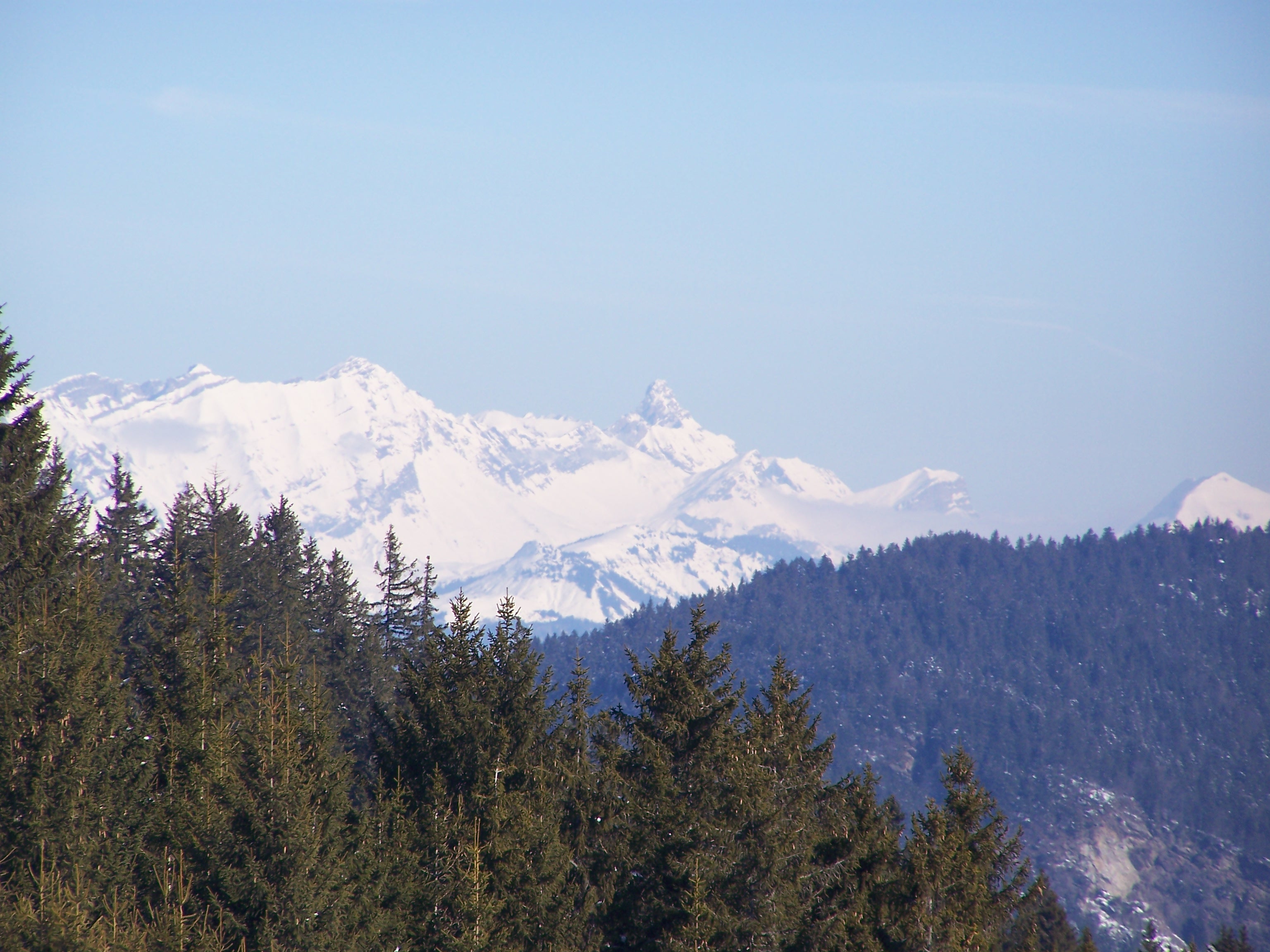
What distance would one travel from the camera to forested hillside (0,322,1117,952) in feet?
87.8

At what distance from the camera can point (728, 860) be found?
2950 centimetres

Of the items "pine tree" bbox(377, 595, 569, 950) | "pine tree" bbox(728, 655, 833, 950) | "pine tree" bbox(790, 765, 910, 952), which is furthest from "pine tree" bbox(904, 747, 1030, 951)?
"pine tree" bbox(377, 595, 569, 950)

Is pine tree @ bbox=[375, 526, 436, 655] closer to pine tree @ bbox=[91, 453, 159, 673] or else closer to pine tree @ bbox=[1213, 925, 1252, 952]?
pine tree @ bbox=[91, 453, 159, 673]

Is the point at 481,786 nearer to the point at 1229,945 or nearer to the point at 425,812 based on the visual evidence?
the point at 425,812

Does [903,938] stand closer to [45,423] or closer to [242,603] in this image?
[45,423]

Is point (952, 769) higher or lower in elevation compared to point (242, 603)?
lower

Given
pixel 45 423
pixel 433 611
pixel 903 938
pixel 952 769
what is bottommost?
pixel 903 938

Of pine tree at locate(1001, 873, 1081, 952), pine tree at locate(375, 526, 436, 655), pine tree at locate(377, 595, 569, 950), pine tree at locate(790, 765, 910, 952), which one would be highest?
pine tree at locate(375, 526, 436, 655)

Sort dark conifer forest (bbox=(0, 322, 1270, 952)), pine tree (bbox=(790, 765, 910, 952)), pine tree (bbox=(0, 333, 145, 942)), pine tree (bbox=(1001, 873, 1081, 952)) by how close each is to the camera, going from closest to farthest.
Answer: dark conifer forest (bbox=(0, 322, 1270, 952)) → pine tree (bbox=(0, 333, 145, 942)) → pine tree (bbox=(790, 765, 910, 952)) → pine tree (bbox=(1001, 873, 1081, 952))

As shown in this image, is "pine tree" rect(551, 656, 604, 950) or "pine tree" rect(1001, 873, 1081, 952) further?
"pine tree" rect(1001, 873, 1081, 952)

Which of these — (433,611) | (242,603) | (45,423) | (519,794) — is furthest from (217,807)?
(433,611)

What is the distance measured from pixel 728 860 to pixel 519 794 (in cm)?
469

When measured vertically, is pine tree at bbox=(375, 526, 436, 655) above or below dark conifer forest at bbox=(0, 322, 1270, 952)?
above

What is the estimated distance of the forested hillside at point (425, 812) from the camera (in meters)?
26.8
